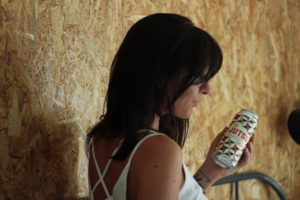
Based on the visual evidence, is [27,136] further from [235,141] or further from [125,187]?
[235,141]

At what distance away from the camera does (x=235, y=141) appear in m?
1.03

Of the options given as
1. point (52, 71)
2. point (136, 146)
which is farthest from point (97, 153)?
point (52, 71)

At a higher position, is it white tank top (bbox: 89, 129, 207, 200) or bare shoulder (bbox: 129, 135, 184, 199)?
bare shoulder (bbox: 129, 135, 184, 199)

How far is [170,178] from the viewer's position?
0.79m

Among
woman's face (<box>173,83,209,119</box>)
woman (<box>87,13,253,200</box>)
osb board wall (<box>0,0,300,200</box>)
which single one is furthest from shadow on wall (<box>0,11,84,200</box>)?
woman's face (<box>173,83,209,119</box>)

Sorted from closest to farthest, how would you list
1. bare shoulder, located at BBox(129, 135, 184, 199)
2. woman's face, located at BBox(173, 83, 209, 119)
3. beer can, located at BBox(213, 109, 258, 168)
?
bare shoulder, located at BBox(129, 135, 184, 199) < woman's face, located at BBox(173, 83, 209, 119) < beer can, located at BBox(213, 109, 258, 168)

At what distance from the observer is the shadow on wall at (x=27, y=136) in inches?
40.1

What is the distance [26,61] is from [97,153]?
0.28m

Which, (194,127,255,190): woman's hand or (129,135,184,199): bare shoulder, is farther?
(194,127,255,190): woman's hand

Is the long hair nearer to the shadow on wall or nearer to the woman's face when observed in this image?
the woman's face

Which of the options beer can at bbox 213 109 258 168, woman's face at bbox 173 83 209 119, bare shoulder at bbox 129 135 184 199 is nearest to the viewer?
bare shoulder at bbox 129 135 184 199

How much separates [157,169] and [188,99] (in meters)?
0.21

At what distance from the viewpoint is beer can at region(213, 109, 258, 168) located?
102 centimetres

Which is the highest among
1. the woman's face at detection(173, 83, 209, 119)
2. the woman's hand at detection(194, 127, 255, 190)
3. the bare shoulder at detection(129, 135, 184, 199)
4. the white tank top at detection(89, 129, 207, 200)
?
the woman's face at detection(173, 83, 209, 119)
